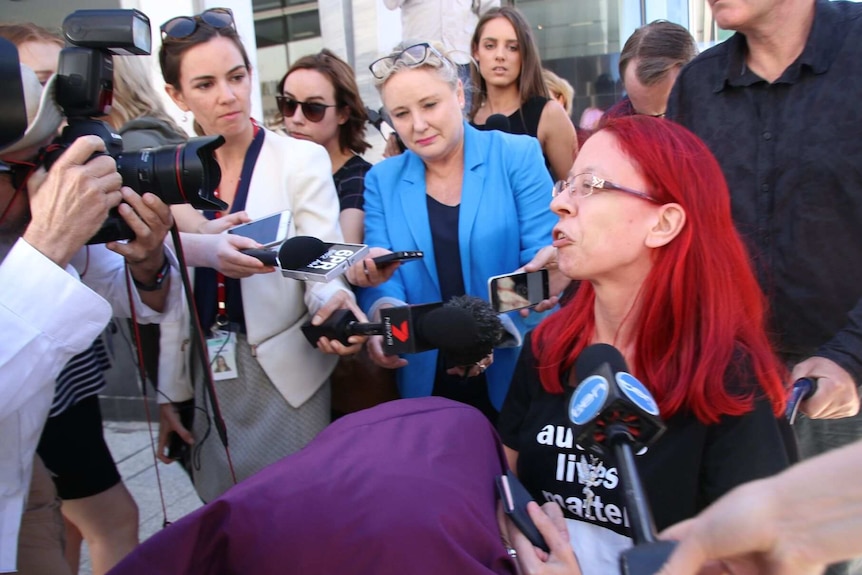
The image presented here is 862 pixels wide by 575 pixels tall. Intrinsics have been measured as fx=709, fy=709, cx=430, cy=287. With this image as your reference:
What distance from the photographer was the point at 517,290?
6.50 ft

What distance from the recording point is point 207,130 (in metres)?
2.37

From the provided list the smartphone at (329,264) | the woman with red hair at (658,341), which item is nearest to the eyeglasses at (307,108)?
the smartphone at (329,264)

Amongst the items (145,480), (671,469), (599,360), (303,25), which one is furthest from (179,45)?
(303,25)

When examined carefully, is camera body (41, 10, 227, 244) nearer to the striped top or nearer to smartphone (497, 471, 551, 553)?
the striped top

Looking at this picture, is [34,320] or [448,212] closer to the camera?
[34,320]

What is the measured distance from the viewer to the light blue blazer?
2.24 metres

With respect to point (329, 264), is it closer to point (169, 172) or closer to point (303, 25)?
point (169, 172)

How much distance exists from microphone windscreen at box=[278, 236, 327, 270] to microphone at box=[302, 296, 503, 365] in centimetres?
24

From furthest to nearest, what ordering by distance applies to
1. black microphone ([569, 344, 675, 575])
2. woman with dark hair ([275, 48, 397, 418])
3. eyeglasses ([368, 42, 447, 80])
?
woman with dark hair ([275, 48, 397, 418]) → eyeglasses ([368, 42, 447, 80]) → black microphone ([569, 344, 675, 575])

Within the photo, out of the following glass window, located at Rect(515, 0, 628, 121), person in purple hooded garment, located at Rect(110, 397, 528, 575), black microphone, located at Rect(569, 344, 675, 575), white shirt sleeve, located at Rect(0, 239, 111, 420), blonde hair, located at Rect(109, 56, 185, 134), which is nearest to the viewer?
black microphone, located at Rect(569, 344, 675, 575)

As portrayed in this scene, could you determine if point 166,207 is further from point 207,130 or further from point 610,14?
point 610,14

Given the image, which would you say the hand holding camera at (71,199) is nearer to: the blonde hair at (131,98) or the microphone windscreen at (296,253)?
the microphone windscreen at (296,253)

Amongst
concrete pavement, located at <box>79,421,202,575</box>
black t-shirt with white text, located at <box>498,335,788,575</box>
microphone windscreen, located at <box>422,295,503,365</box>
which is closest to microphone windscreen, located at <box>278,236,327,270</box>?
microphone windscreen, located at <box>422,295,503,365</box>

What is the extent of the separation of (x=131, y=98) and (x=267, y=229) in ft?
3.19
